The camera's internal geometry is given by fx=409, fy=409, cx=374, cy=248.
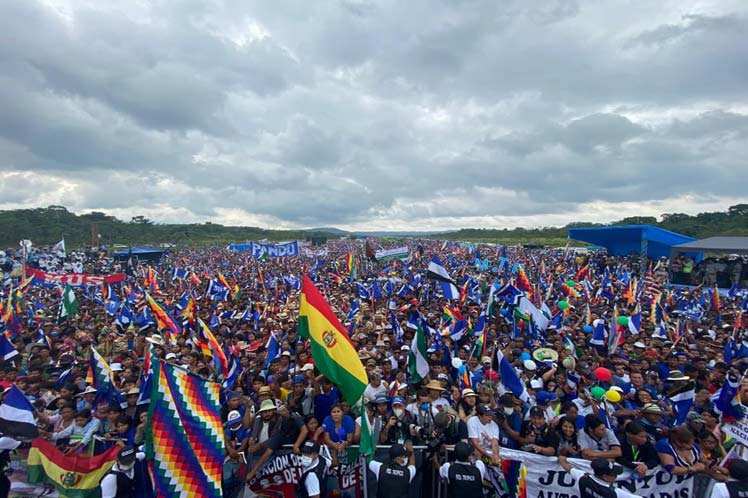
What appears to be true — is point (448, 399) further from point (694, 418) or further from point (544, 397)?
point (694, 418)

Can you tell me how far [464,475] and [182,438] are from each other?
3.12 m

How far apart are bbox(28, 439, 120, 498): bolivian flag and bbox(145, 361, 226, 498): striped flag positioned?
1.27m

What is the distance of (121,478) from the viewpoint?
15.8ft

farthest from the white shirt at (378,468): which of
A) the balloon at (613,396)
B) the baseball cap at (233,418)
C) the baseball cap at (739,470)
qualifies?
the balloon at (613,396)

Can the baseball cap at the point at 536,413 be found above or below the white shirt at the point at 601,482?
above

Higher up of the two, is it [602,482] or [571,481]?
[602,482]

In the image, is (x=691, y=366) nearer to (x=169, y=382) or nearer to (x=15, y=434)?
(x=169, y=382)

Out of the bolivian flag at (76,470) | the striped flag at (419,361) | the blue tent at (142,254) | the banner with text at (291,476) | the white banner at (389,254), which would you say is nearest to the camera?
the bolivian flag at (76,470)

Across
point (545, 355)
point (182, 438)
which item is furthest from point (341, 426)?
point (545, 355)

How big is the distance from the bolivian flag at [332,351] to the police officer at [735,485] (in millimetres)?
3965

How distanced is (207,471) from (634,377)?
759 centimetres

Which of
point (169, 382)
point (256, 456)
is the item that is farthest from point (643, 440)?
point (169, 382)

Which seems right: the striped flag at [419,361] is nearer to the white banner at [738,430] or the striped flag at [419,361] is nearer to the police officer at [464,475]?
the police officer at [464,475]

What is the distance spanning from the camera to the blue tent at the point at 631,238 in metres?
30.7
